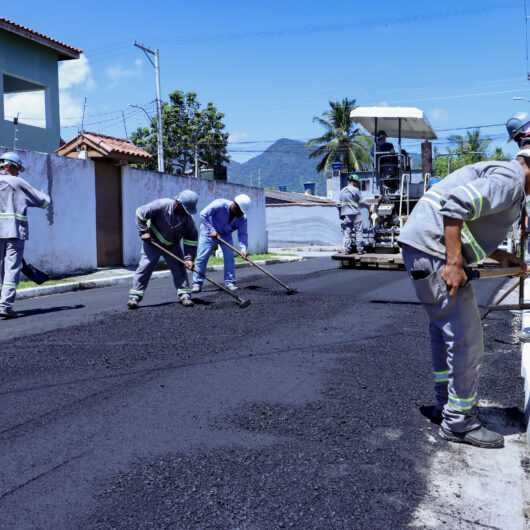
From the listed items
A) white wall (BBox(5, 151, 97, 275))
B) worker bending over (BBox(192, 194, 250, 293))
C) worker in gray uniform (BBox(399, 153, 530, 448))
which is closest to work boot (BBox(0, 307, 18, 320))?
worker bending over (BBox(192, 194, 250, 293))

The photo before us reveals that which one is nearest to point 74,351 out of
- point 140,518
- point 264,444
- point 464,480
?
point 264,444

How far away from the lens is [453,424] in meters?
3.42

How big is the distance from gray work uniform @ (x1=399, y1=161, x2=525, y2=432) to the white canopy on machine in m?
9.84

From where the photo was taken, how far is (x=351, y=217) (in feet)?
43.8

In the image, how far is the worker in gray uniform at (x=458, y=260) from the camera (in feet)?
10.4

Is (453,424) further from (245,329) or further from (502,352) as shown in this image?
(245,329)

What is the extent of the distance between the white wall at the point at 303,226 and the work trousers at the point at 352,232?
19246 millimetres

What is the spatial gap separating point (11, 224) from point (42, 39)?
11954 mm

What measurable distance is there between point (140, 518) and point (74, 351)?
3.07m

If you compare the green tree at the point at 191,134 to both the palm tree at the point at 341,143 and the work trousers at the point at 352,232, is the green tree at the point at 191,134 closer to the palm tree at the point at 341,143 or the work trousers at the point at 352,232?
the palm tree at the point at 341,143

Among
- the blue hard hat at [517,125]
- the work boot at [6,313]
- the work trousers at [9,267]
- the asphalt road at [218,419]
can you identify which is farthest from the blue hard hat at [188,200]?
the blue hard hat at [517,125]

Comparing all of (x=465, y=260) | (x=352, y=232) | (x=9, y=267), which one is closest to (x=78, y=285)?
(x=9, y=267)

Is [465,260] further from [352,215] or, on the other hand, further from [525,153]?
[352,215]

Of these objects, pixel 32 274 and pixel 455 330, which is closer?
pixel 455 330
